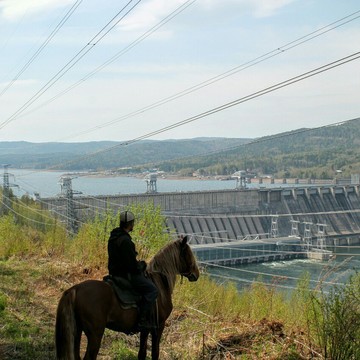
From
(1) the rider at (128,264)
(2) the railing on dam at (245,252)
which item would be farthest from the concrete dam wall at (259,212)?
(1) the rider at (128,264)

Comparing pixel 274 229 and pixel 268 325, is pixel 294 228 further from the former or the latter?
pixel 268 325

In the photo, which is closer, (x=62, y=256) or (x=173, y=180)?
(x=62, y=256)

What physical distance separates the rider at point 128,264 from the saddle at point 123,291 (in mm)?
33

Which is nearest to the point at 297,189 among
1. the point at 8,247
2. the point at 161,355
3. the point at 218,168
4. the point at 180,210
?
the point at 180,210

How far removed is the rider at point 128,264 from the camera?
429 cm

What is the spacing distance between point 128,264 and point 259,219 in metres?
62.6

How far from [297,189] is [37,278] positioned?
219 ft

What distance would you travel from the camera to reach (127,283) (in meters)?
4.30

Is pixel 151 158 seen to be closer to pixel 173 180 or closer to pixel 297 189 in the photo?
pixel 173 180

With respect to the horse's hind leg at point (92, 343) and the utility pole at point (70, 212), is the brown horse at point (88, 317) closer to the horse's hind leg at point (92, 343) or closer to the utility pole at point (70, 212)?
the horse's hind leg at point (92, 343)

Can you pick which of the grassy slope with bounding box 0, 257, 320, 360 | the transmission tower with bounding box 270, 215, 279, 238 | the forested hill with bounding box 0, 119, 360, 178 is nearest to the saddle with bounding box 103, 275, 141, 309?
the grassy slope with bounding box 0, 257, 320, 360

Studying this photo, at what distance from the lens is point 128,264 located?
4281mm

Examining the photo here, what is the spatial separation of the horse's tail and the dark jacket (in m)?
0.41

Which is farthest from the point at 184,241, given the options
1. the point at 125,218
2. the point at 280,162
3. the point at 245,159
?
the point at 245,159
